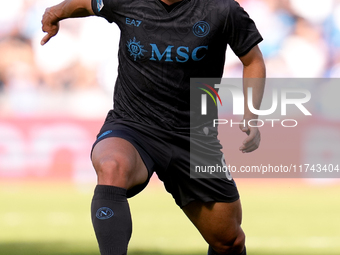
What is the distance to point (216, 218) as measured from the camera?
3373 millimetres

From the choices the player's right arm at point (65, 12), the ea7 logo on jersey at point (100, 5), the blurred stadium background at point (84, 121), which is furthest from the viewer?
the blurred stadium background at point (84, 121)

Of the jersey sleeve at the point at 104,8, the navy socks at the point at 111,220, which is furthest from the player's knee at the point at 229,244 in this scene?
the jersey sleeve at the point at 104,8

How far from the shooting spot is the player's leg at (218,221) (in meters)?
3.37

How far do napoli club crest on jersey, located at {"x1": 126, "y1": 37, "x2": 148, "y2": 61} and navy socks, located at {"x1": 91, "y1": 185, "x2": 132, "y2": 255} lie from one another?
88 cm

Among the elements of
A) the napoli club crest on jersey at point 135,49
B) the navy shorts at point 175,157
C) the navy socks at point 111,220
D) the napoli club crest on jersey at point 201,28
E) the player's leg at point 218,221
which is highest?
the napoli club crest on jersey at point 201,28

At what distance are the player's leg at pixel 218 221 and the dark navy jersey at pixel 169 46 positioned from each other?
1.81 ft

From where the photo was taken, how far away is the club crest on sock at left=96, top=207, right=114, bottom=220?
2.49m

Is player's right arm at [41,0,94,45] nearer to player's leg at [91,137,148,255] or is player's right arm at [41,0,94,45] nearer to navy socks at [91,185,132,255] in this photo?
player's leg at [91,137,148,255]

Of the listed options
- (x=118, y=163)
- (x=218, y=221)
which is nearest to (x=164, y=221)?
(x=218, y=221)

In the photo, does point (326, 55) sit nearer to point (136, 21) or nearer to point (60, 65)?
point (60, 65)

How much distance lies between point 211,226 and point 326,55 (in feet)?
21.6

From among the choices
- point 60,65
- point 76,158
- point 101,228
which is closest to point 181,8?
point 101,228

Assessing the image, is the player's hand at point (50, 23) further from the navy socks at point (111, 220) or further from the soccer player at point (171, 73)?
the navy socks at point (111, 220)

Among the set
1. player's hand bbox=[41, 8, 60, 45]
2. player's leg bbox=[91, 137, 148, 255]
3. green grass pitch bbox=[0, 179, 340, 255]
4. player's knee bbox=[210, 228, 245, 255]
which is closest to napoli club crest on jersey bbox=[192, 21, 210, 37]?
player's leg bbox=[91, 137, 148, 255]
